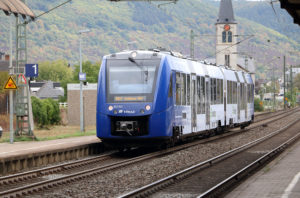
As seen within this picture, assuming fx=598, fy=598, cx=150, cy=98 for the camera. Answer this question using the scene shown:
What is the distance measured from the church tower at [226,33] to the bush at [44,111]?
100m

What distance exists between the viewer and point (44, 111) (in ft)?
189

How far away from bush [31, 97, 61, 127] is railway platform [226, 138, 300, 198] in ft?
140

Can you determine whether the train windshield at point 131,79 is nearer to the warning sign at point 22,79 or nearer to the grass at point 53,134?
the warning sign at point 22,79

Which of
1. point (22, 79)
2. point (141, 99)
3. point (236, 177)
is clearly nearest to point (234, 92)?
point (22, 79)

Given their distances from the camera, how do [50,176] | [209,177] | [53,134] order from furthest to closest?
[53,134], [50,176], [209,177]

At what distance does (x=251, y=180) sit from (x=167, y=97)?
6.86 m

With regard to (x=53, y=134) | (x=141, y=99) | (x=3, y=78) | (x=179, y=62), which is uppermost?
(x=3, y=78)

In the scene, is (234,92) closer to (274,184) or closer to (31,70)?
(31,70)

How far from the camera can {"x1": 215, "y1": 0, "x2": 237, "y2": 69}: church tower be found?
156 meters

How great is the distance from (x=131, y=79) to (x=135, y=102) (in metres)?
0.87

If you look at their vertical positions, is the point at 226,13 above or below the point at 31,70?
above

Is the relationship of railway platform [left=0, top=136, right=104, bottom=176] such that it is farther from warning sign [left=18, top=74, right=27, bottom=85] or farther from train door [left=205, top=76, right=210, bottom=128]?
warning sign [left=18, top=74, right=27, bottom=85]

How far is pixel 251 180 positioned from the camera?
13.9 meters

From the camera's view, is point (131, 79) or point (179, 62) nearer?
point (131, 79)
